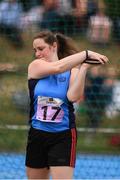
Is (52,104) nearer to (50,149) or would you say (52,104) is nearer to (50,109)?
(50,109)

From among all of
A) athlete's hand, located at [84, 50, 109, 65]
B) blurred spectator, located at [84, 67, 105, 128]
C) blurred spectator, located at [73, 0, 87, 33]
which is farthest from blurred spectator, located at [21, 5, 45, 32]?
athlete's hand, located at [84, 50, 109, 65]

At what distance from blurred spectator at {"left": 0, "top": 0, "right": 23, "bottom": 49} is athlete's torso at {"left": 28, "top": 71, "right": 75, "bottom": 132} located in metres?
2.59

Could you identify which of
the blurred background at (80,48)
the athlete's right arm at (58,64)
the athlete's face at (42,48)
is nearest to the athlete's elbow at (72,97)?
the athlete's right arm at (58,64)

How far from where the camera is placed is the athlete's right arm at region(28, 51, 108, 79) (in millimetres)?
5066

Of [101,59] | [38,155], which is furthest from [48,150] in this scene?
[101,59]

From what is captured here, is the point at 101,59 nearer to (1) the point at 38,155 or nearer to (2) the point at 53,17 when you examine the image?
(1) the point at 38,155

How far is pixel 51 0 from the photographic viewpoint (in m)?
7.79

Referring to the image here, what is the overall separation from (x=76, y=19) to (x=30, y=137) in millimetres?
2797

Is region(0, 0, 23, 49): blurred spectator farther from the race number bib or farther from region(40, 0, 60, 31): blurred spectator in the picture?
the race number bib

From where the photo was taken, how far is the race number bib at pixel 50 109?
5.23 metres

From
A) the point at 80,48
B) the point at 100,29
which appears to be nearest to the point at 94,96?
the point at 80,48

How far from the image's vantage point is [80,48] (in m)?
7.95

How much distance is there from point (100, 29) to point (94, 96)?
823mm

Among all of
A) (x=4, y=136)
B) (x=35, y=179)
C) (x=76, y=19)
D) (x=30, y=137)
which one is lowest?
(x=4, y=136)
